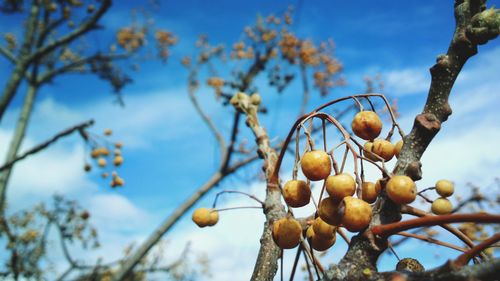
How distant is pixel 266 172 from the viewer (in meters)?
1.78

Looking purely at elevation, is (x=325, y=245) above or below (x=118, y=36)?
below

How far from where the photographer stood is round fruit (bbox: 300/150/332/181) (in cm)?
92

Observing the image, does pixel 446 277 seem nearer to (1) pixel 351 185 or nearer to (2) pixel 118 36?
(1) pixel 351 185

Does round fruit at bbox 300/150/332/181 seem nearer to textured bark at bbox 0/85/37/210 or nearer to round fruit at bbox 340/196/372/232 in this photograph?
round fruit at bbox 340/196/372/232

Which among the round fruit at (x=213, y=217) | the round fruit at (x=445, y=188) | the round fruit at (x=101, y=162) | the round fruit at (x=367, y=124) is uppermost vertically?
the round fruit at (x=101, y=162)

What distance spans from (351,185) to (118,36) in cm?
1161

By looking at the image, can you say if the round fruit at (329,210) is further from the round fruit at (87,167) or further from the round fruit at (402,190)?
the round fruit at (87,167)

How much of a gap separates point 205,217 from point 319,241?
0.80 m

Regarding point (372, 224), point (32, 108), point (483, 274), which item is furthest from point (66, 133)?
point (32, 108)

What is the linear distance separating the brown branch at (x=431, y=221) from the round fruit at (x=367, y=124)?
29cm

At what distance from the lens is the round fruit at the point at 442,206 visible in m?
0.98

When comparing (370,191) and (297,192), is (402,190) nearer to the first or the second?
(370,191)

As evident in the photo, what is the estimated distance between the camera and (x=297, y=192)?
39.6 inches

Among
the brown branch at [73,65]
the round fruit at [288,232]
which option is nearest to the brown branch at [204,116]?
the brown branch at [73,65]
